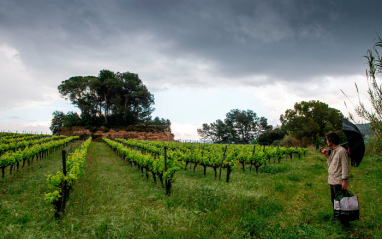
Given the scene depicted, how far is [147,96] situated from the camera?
195 feet

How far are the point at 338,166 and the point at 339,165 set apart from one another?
0.10ft

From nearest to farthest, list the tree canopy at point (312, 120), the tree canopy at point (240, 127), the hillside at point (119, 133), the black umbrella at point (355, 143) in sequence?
1. the black umbrella at point (355, 143)
2. the tree canopy at point (312, 120)
3. the hillside at point (119, 133)
4. the tree canopy at point (240, 127)

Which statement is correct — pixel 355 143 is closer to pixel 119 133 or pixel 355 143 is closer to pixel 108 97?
pixel 119 133

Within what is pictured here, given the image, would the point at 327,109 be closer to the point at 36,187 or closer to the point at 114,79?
the point at 36,187

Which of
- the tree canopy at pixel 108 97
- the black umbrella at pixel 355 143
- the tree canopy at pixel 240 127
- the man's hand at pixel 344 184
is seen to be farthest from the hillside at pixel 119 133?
the man's hand at pixel 344 184

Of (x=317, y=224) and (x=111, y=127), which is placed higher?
(x=111, y=127)

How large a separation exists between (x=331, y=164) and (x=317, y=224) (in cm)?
151

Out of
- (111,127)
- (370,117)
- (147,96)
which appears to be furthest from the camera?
(147,96)

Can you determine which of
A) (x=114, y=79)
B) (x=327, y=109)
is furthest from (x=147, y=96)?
(x=327, y=109)

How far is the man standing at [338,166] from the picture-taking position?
427cm

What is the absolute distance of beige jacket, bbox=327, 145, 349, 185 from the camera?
429 centimetres

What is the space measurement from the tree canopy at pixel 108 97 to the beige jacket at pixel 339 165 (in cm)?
5453

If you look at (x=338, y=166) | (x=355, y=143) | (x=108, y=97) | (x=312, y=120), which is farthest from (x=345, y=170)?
(x=108, y=97)

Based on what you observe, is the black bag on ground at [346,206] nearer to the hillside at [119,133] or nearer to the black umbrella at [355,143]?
the black umbrella at [355,143]
